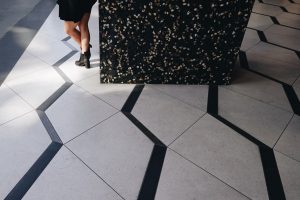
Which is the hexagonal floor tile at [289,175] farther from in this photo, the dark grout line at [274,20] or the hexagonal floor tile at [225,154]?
the dark grout line at [274,20]

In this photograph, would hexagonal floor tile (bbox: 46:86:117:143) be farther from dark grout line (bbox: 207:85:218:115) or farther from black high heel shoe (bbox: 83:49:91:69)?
dark grout line (bbox: 207:85:218:115)

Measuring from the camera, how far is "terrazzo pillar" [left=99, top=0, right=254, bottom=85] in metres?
1.84

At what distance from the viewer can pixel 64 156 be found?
146 cm

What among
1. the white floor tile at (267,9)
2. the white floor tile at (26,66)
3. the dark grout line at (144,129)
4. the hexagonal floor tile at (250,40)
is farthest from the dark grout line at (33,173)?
the white floor tile at (267,9)

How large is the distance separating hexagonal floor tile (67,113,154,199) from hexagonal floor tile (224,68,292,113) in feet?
3.36

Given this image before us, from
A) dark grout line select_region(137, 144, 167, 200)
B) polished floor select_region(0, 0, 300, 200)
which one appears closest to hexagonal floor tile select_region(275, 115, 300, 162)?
polished floor select_region(0, 0, 300, 200)

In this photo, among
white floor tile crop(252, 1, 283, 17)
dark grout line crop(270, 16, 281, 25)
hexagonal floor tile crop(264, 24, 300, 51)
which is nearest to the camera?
hexagonal floor tile crop(264, 24, 300, 51)

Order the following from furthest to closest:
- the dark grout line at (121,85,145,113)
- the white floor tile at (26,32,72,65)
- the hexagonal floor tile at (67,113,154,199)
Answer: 1. the white floor tile at (26,32,72,65)
2. the dark grout line at (121,85,145,113)
3. the hexagonal floor tile at (67,113,154,199)

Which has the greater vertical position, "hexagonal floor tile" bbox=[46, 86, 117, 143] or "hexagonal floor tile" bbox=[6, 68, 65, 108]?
"hexagonal floor tile" bbox=[46, 86, 117, 143]

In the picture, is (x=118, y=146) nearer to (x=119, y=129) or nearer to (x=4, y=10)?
(x=119, y=129)

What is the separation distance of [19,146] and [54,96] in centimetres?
53

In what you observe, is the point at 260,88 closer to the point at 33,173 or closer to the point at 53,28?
the point at 33,173

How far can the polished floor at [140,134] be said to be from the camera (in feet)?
4.41

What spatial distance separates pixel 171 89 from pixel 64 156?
40.1 inches
